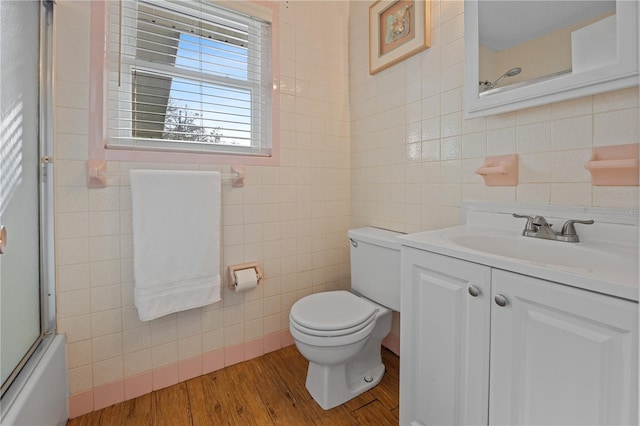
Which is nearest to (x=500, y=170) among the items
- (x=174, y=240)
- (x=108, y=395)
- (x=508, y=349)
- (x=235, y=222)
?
(x=508, y=349)

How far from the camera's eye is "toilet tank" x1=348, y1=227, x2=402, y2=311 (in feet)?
4.64

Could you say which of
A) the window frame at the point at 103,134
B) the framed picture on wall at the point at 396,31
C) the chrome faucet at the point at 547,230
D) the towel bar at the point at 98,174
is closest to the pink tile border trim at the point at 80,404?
the towel bar at the point at 98,174

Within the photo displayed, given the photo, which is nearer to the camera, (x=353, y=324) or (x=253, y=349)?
(x=353, y=324)

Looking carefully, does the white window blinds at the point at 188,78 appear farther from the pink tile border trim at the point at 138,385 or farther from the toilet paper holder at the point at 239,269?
the pink tile border trim at the point at 138,385

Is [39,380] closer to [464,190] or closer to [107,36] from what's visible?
[107,36]

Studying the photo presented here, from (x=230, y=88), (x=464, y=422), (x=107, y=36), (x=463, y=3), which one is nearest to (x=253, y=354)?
(x=464, y=422)

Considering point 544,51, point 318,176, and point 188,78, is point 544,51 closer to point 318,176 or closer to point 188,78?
point 318,176

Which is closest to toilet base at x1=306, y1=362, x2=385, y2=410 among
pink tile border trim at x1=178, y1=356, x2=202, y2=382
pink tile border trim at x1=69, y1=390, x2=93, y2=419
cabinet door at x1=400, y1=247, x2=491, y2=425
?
cabinet door at x1=400, y1=247, x2=491, y2=425

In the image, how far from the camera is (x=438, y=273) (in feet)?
3.02

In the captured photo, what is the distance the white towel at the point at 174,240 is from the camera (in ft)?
4.33

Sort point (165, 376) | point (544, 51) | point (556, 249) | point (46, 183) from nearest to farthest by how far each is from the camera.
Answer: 1. point (556, 249)
2. point (544, 51)
3. point (46, 183)
4. point (165, 376)

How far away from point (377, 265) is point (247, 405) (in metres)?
0.91

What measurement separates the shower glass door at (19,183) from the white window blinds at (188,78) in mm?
269

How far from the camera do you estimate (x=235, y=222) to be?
5.32ft
